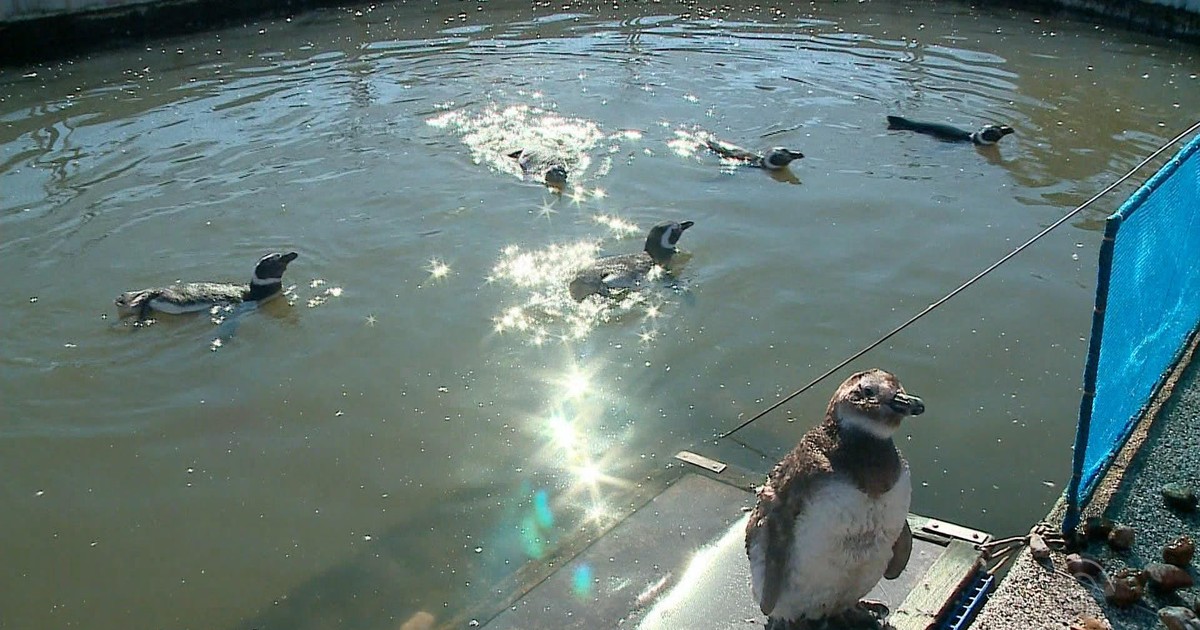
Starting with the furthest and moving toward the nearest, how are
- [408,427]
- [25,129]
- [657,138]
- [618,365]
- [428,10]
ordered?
1. [428,10]
2. [25,129]
3. [657,138]
4. [618,365]
5. [408,427]

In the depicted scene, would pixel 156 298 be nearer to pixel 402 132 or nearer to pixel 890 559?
pixel 402 132

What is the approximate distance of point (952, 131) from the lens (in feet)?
36.4

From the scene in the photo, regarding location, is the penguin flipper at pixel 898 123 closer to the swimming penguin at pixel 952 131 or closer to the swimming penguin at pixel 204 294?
the swimming penguin at pixel 952 131

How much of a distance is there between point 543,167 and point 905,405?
24.9ft

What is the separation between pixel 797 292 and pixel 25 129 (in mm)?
10407

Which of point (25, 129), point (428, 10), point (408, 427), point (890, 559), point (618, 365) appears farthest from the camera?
point (428, 10)

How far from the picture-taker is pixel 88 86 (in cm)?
1442

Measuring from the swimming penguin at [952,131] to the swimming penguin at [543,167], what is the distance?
434 centimetres

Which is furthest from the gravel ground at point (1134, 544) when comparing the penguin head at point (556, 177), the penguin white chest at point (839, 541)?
the penguin head at point (556, 177)

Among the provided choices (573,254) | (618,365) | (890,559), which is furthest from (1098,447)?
(573,254)

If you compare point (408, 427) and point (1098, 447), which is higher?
point (1098, 447)

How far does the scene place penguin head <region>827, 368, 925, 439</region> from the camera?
3058 mm

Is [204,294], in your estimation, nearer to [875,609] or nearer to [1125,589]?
[875,609]

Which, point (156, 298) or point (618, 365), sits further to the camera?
point (156, 298)
